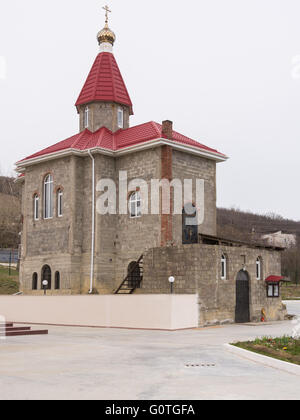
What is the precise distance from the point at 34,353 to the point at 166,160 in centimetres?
1332

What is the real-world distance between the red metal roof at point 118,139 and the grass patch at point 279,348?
13.0 meters

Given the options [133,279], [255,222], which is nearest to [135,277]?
[133,279]

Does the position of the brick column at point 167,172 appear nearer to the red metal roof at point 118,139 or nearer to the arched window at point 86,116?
the red metal roof at point 118,139

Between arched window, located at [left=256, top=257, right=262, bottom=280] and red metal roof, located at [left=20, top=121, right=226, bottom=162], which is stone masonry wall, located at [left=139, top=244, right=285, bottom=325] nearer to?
arched window, located at [left=256, top=257, right=262, bottom=280]

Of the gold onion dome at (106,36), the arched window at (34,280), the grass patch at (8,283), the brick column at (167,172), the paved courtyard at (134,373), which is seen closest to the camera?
the paved courtyard at (134,373)

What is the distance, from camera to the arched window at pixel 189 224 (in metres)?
24.1

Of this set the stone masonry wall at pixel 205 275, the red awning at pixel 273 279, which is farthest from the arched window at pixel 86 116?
the red awning at pixel 273 279

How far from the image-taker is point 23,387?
7320 millimetres

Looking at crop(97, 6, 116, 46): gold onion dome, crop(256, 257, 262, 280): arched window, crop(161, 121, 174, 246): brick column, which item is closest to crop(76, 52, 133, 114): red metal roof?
crop(97, 6, 116, 46): gold onion dome

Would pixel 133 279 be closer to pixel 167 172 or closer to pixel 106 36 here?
pixel 167 172

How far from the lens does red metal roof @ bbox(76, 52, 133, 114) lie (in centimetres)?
2778

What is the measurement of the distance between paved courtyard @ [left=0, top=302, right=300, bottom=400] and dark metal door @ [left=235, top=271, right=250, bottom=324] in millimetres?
8500

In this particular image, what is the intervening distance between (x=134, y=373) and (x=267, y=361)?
8.90 ft
